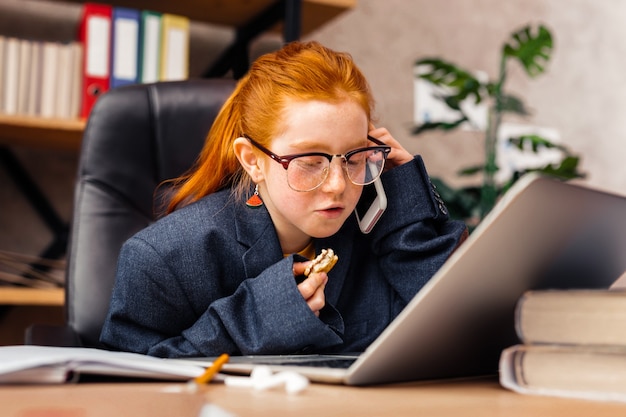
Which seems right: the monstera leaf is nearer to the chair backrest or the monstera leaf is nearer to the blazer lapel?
the chair backrest

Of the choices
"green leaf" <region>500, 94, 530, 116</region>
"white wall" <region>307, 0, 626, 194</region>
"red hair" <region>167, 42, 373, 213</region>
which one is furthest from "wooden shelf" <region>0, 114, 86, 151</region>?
"green leaf" <region>500, 94, 530, 116</region>

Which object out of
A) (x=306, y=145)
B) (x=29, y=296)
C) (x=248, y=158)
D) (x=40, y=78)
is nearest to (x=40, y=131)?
(x=40, y=78)

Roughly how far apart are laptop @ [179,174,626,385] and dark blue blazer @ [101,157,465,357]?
0.18 metres

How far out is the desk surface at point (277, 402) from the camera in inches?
17.3

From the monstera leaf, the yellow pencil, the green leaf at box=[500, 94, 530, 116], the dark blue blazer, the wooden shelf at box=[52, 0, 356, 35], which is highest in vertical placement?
the wooden shelf at box=[52, 0, 356, 35]

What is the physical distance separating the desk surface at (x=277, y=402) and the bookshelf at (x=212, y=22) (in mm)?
1451

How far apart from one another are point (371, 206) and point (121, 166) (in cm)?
52

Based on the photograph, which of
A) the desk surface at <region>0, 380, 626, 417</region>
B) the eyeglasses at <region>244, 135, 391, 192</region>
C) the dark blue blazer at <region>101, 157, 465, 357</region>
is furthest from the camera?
the eyeglasses at <region>244, 135, 391, 192</region>

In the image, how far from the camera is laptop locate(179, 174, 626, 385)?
0.50 m

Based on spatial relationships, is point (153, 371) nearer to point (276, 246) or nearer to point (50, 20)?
point (276, 246)

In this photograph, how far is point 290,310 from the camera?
82cm

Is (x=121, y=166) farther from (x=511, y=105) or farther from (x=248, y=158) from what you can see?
(x=511, y=105)

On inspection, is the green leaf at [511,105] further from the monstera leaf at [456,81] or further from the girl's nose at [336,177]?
the girl's nose at [336,177]

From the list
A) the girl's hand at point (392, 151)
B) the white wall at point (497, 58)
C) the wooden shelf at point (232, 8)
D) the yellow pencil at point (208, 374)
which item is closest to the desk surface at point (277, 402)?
the yellow pencil at point (208, 374)
